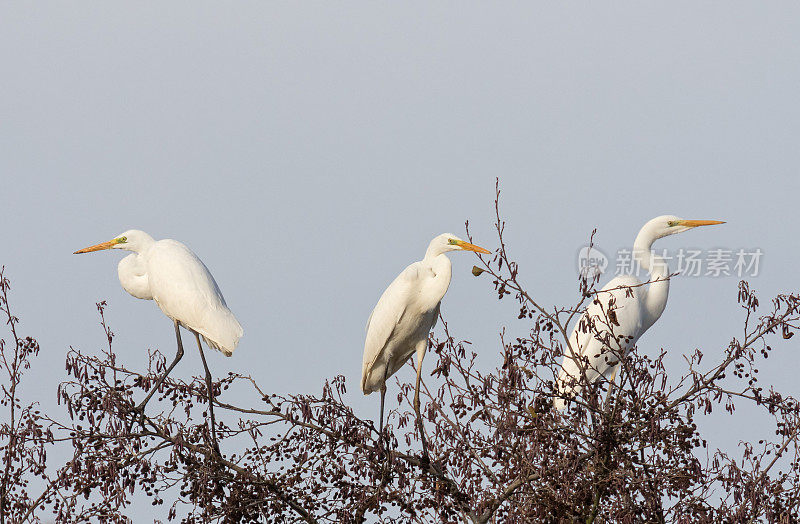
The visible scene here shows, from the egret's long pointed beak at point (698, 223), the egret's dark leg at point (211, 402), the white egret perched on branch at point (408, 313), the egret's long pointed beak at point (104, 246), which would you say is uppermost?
the egret's long pointed beak at point (698, 223)

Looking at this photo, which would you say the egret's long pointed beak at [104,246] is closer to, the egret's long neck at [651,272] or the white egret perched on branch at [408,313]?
the white egret perched on branch at [408,313]

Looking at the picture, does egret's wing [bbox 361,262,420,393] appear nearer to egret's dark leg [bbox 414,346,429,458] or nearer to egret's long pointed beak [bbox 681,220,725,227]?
egret's dark leg [bbox 414,346,429,458]

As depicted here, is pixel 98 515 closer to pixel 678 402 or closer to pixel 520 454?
pixel 520 454

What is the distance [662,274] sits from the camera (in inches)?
425

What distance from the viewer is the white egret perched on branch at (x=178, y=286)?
884 cm

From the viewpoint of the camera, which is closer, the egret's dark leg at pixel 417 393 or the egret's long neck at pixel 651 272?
the egret's dark leg at pixel 417 393

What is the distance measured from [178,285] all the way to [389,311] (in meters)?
1.87

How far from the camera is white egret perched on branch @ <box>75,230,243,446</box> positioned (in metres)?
8.84

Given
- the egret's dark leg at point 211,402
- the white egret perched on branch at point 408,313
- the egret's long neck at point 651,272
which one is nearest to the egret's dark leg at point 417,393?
the white egret perched on branch at point 408,313

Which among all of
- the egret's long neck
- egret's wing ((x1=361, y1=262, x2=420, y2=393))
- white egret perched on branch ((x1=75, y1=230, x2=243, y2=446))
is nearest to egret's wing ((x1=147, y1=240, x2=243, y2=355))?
white egret perched on branch ((x1=75, y1=230, x2=243, y2=446))

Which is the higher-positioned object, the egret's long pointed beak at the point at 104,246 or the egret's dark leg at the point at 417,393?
the egret's long pointed beak at the point at 104,246

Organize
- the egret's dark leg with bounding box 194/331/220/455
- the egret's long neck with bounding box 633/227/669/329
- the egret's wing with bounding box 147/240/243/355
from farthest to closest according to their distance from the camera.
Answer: the egret's long neck with bounding box 633/227/669/329, the egret's wing with bounding box 147/240/243/355, the egret's dark leg with bounding box 194/331/220/455

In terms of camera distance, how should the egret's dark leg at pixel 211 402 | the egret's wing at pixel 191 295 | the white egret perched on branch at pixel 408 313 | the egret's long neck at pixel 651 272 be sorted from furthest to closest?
the egret's long neck at pixel 651 272 → the egret's wing at pixel 191 295 → the white egret perched on branch at pixel 408 313 → the egret's dark leg at pixel 211 402

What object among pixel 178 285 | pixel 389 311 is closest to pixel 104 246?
pixel 178 285
